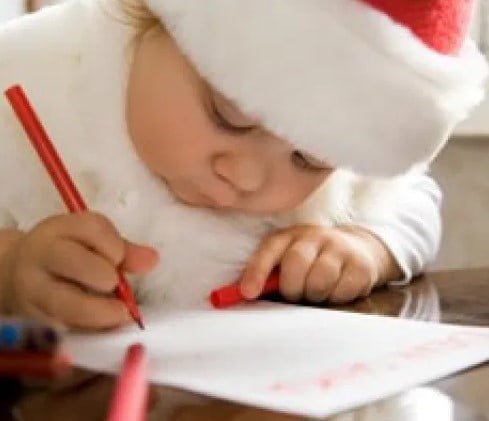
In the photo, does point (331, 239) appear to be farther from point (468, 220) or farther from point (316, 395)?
point (468, 220)

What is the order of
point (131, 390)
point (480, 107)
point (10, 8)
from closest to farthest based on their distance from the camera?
point (131, 390) < point (10, 8) < point (480, 107)

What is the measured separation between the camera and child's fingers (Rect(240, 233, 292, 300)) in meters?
0.73

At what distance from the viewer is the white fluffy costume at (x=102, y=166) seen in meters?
0.76

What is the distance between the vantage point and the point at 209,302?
738 mm

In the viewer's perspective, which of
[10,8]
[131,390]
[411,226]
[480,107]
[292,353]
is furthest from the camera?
[480,107]

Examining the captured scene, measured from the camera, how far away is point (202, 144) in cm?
70

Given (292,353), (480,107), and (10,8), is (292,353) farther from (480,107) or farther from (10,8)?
(480,107)

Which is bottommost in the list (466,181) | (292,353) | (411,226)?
(466,181)

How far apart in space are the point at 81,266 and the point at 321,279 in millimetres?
193

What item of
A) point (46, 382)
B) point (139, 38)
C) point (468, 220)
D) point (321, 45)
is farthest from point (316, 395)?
point (468, 220)

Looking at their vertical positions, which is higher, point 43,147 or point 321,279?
point 43,147

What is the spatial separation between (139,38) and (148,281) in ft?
0.53

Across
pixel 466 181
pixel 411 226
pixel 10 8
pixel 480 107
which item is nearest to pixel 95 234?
pixel 411 226

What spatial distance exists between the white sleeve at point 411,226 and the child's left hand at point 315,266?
0.03m
